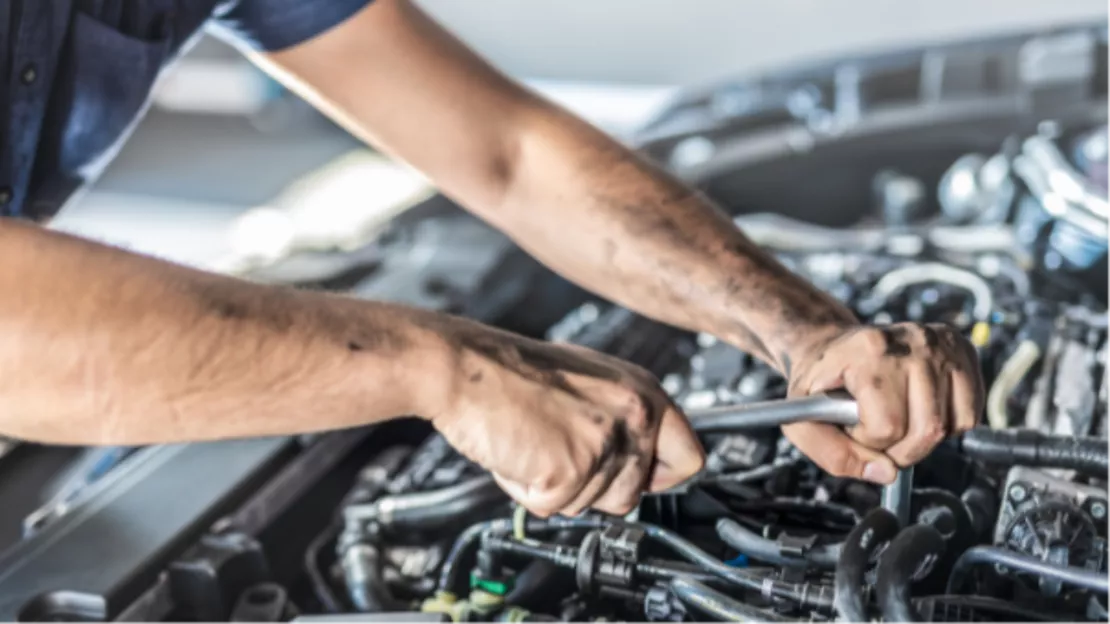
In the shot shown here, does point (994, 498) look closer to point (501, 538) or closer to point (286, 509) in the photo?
point (501, 538)

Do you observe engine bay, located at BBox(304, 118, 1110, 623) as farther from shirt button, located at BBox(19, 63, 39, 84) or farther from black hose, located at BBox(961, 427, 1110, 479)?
shirt button, located at BBox(19, 63, 39, 84)

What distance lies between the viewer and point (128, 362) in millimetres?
724

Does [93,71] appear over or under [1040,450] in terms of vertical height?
over

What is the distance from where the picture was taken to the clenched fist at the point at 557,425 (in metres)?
0.77

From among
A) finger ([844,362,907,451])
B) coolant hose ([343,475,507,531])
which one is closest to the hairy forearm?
finger ([844,362,907,451])

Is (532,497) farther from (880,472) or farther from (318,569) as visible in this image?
(318,569)

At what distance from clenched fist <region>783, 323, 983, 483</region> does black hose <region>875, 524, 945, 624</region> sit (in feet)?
0.18

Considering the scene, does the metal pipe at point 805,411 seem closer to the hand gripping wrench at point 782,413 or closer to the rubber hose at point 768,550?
the hand gripping wrench at point 782,413

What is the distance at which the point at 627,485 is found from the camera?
790 millimetres

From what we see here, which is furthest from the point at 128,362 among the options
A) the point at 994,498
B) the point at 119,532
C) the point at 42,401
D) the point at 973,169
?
the point at 973,169

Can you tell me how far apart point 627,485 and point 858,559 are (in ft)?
0.55

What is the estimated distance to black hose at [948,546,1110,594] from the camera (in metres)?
0.82

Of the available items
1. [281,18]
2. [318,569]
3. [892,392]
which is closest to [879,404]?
[892,392]

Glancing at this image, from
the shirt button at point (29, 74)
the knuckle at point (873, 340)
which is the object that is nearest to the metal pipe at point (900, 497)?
the knuckle at point (873, 340)
